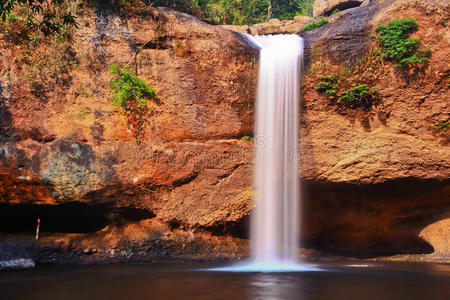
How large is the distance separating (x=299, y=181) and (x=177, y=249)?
3867mm

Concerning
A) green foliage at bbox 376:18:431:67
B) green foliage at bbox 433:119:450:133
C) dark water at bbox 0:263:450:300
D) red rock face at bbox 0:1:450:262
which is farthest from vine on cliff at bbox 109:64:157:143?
green foliage at bbox 433:119:450:133

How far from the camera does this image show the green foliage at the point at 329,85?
37.3 feet

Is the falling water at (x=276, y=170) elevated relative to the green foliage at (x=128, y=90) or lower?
lower

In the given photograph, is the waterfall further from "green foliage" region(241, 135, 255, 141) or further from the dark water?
the dark water

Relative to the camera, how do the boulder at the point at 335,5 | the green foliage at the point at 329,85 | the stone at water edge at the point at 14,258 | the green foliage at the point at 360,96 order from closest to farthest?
1. the stone at water edge at the point at 14,258
2. the green foliage at the point at 360,96
3. the green foliage at the point at 329,85
4. the boulder at the point at 335,5

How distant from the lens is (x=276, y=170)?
10.9 m

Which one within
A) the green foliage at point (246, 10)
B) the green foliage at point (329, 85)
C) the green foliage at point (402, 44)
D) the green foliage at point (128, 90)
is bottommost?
the green foliage at point (128, 90)

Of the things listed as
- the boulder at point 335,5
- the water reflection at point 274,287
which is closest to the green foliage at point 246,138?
the water reflection at point 274,287

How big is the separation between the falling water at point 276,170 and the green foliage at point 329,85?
684mm

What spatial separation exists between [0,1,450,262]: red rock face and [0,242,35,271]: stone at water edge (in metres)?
0.99

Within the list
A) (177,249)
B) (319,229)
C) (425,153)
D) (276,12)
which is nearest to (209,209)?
(177,249)

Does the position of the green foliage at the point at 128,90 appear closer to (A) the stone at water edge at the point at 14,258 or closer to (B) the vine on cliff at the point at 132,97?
(B) the vine on cliff at the point at 132,97

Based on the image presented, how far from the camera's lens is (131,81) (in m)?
11.0

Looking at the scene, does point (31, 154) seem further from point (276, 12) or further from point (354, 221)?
point (276, 12)
